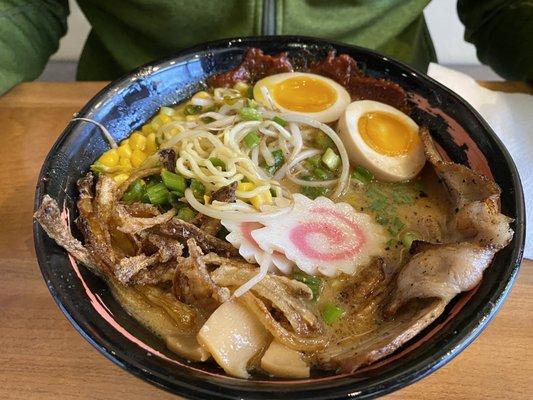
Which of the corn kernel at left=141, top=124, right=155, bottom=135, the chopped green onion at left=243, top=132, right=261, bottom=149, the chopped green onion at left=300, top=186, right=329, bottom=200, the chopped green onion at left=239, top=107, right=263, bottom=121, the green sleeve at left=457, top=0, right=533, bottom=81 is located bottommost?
the chopped green onion at left=300, top=186, right=329, bottom=200

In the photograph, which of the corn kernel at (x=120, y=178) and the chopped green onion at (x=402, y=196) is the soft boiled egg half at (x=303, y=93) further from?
the corn kernel at (x=120, y=178)

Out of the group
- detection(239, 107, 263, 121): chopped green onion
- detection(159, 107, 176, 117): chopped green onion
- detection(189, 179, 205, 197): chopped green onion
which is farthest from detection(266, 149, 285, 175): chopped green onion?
detection(159, 107, 176, 117): chopped green onion

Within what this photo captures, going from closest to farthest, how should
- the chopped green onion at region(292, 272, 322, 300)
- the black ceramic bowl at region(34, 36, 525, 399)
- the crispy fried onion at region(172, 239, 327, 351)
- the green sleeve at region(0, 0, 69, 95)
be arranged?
the black ceramic bowl at region(34, 36, 525, 399) < the crispy fried onion at region(172, 239, 327, 351) < the chopped green onion at region(292, 272, 322, 300) < the green sleeve at region(0, 0, 69, 95)

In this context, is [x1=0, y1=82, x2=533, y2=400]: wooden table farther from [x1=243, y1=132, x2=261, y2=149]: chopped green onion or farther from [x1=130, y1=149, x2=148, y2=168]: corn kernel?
[x1=243, y1=132, x2=261, y2=149]: chopped green onion

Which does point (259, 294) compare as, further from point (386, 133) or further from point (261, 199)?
point (386, 133)

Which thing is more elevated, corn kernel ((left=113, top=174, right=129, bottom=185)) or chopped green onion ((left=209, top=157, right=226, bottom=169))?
chopped green onion ((left=209, top=157, right=226, bottom=169))

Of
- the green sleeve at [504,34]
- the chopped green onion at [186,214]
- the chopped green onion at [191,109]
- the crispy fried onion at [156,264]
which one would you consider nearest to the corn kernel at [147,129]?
the chopped green onion at [191,109]

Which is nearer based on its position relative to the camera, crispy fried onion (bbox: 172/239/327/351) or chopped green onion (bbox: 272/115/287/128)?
crispy fried onion (bbox: 172/239/327/351)
